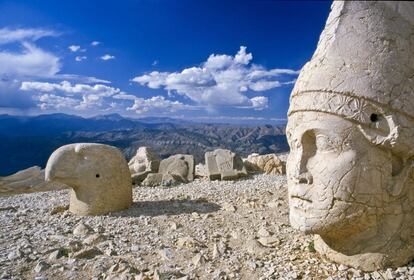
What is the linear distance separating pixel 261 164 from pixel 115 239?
8107mm

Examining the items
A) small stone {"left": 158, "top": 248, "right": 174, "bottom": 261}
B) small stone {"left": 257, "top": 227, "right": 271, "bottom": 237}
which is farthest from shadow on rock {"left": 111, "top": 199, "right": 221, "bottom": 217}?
small stone {"left": 158, "top": 248, "right": 174, "bottom": 261}

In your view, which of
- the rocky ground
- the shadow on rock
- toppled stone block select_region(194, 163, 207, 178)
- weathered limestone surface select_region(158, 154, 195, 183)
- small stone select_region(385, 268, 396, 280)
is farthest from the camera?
toppled stone block select_region(194, 163, 207, 178)

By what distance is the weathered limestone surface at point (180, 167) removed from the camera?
1320 cm

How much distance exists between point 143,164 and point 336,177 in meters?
11.0

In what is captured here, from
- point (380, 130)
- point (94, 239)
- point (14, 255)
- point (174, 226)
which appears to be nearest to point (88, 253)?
point (94, 239)

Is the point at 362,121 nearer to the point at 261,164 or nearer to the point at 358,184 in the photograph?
the point at 358,184

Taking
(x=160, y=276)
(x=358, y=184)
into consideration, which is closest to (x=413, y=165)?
(x=358, y=184)

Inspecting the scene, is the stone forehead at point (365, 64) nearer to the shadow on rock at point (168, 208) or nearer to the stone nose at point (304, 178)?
the stone nose at point (304, 178)

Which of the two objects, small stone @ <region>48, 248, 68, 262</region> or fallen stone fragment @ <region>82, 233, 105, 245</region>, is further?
fallen stone fragment @ <region>82, 233, 105, 245</region>

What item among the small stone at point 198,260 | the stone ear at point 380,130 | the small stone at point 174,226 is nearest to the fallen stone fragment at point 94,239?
the small stone at point 174,226

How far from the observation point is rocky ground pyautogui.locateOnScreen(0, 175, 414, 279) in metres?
5.49

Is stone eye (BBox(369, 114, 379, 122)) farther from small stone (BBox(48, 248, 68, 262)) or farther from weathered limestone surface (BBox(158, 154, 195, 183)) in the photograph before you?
weathered limestone surface (BBox(158, 154, 195, 183))

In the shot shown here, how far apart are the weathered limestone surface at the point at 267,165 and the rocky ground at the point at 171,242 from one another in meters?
3.58

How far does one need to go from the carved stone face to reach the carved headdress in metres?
0.16
